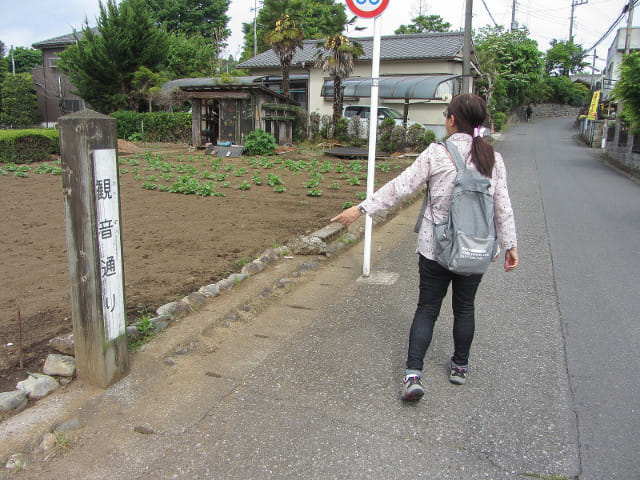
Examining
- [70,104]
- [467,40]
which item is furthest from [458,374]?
[70,104]

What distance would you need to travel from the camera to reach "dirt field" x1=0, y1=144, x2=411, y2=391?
4.31 m

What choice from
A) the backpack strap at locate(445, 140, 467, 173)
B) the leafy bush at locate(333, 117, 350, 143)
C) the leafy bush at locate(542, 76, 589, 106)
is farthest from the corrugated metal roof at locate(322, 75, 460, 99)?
the leafy bush at locate(542, 76, 589, 106)

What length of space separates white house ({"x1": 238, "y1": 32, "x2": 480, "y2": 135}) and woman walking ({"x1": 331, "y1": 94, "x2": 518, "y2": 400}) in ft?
63.5

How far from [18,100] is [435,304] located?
41085 mm

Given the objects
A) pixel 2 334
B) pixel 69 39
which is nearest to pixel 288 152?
pixel 2 334

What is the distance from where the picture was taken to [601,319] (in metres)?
4.51

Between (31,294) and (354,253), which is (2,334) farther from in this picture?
(354,253)

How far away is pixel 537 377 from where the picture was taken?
3420 mm

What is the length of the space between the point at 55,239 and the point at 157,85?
23.8 meters

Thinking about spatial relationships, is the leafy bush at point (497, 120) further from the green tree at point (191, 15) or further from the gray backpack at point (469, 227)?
the gray backpack at point (469, 227)

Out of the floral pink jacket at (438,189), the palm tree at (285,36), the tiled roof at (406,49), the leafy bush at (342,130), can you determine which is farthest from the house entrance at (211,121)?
A: the floral pink jacket at (438,189)

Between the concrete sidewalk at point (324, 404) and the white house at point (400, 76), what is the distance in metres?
18.7

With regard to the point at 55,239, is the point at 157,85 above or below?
above

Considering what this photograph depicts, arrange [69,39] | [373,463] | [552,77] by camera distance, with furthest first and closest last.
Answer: [552,77], [69,39], [373,463]
